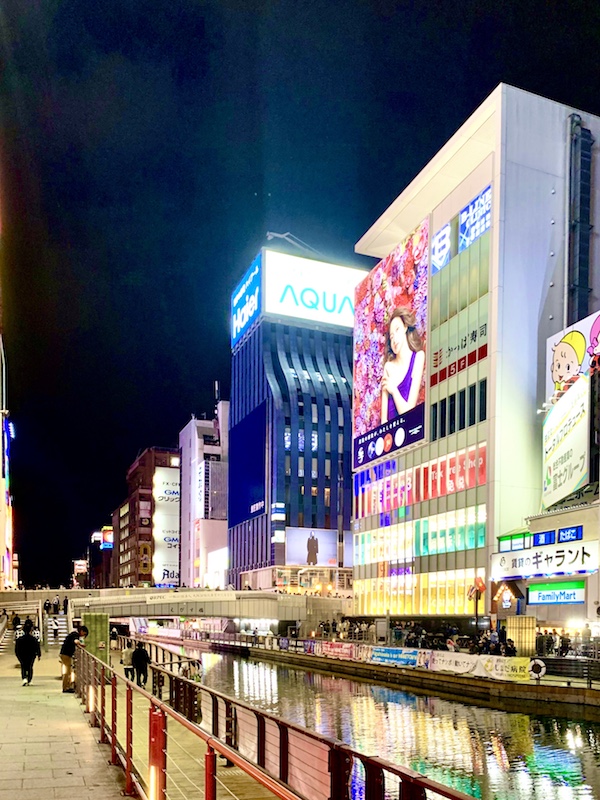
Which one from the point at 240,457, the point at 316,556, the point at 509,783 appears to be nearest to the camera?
the point at 509,783

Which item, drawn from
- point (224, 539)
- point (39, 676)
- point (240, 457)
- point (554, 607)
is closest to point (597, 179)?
point (554, 607)

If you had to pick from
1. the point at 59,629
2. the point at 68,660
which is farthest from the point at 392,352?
the point at 68,660

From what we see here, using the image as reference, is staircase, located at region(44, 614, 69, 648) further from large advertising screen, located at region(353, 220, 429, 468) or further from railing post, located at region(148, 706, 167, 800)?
railing post, located at region(148, 706, 167, 800)

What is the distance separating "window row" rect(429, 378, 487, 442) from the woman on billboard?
3919mm

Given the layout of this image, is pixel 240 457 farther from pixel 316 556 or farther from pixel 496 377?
pixel 496 377

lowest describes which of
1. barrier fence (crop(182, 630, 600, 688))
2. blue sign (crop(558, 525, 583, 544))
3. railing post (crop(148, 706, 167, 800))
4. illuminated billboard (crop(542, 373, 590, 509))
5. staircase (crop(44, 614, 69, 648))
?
staircase (crop(44, 614, 69, 648))

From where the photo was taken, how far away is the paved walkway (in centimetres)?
1027

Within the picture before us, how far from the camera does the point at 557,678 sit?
3281cm

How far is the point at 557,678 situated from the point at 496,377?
112 feet

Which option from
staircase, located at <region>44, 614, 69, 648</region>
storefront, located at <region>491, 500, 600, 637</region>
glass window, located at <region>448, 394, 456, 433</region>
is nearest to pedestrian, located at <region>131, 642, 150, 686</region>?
storefront, located at <region>491, 500, 600, 637</region>

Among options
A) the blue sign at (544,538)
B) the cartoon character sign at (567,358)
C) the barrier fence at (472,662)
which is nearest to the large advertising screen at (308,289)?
the cartoon character sign at (567,358)

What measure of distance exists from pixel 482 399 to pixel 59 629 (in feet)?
120

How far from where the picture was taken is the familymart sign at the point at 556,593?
160 feet

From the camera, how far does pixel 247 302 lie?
148500 millimetres
